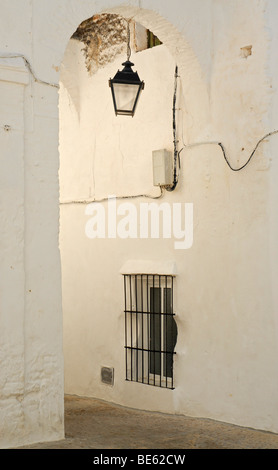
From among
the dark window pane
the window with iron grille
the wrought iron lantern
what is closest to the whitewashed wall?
the window with iron grille

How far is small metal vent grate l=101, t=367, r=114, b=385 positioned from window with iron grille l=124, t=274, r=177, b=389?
286 millimetres

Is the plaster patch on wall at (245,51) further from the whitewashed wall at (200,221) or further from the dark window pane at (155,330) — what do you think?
the dark window pane at (155,330)

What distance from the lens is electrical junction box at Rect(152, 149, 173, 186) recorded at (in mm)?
7309

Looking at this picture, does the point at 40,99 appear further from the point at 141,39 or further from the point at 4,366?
the point at 141,39

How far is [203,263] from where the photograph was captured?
701cm

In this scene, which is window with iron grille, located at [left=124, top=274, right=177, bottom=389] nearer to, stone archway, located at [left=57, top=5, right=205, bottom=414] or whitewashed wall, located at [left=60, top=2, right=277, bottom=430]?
whitewashed wall, located at [left=60, top=2, right=277, bottom=430]

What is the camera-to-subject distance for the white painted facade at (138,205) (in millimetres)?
5516

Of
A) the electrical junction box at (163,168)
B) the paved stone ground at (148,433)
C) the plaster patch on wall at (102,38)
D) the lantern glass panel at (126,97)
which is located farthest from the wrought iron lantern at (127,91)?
the paved stone ground at (148,433)

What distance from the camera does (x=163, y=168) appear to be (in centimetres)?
730

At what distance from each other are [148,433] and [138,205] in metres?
2.68

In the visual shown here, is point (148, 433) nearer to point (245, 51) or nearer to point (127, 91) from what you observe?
point (127, 91)

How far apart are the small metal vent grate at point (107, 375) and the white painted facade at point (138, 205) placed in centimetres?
7

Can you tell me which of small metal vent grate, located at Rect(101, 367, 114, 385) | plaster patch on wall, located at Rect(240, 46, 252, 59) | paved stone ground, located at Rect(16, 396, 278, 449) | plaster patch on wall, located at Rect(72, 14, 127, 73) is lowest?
paved stone ground, located at Rect(16, 396, 278, 449)

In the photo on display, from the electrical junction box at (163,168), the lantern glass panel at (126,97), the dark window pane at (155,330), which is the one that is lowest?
the dark window pane at (155,330)
